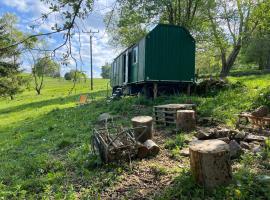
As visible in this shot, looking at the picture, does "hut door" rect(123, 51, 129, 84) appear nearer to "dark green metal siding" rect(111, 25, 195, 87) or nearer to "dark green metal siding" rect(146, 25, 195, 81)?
"dark green metal siding" rect(111, 25, 195, 87)

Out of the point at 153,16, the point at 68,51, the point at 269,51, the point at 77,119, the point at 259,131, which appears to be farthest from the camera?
the point at 269,51

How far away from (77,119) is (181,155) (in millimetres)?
9888

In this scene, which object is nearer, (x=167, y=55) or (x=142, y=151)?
(x=142, y=151)

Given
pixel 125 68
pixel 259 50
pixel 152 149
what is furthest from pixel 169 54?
pixel 259 50

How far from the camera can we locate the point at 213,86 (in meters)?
17.7

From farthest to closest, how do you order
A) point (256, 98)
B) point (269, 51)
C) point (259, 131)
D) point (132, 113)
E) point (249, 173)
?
point (269, 51)
point (132, 113)
point (256, 98)
point (259, 131)
point (249, 173)

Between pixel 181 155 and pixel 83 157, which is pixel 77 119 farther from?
pixel 181 155

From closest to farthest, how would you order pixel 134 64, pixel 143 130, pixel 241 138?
1. pixel 241 138
2. pixel 143 130
3. pixel 134 64

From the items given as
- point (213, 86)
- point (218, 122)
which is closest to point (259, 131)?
point (218, 122)

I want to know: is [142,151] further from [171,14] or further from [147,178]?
[171,14]

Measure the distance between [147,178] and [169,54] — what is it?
12.3m

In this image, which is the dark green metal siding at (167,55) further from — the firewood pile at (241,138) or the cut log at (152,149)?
the cut log at (152,149)

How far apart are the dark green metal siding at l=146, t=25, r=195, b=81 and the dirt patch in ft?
34.4

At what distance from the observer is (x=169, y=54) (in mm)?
18422
